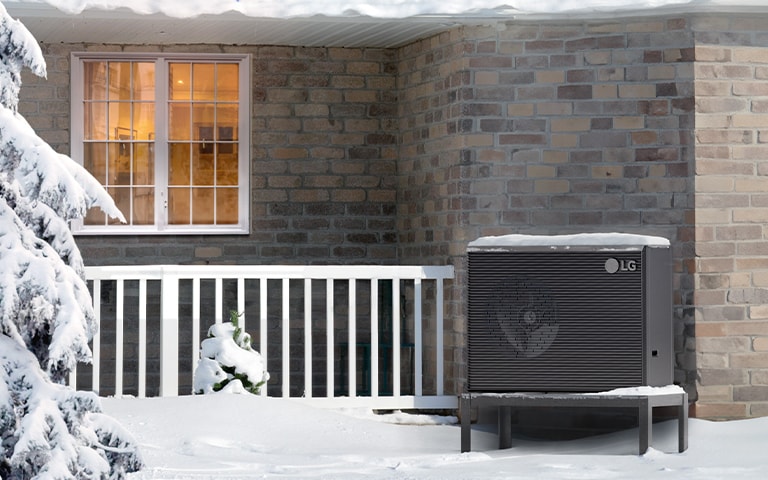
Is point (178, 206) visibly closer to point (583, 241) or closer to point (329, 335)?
point (329, 335)

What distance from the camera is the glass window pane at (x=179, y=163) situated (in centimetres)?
1029

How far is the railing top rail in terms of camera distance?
27.7 ft

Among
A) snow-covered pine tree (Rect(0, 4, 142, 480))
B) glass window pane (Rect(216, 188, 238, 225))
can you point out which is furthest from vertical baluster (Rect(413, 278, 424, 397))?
snow-covered pine tree (Rect(0, 4, 142, 480))

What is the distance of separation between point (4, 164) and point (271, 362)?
5.79m

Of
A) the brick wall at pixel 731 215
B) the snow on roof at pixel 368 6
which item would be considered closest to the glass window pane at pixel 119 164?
the snow on roof at pixel 368 6

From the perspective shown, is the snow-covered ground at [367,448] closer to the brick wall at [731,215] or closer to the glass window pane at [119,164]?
the brick wall at [731,215]

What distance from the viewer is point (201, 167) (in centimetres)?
1032

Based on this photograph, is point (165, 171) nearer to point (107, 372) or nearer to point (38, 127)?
point (38, 127)

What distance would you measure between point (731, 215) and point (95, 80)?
523cm

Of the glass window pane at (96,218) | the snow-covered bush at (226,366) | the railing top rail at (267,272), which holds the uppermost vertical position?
the glass window pane at (96,218)

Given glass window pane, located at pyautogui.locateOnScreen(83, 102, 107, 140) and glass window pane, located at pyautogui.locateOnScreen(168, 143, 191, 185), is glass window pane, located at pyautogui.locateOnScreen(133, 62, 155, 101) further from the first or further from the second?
glass window pane, located at pyautogui.locateOnScreen(168, 143, 191, 185)

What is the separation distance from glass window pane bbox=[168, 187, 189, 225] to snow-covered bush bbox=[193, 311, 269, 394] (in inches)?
93.9

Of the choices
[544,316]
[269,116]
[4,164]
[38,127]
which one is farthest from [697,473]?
[38,127]

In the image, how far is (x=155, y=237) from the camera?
403 inches
